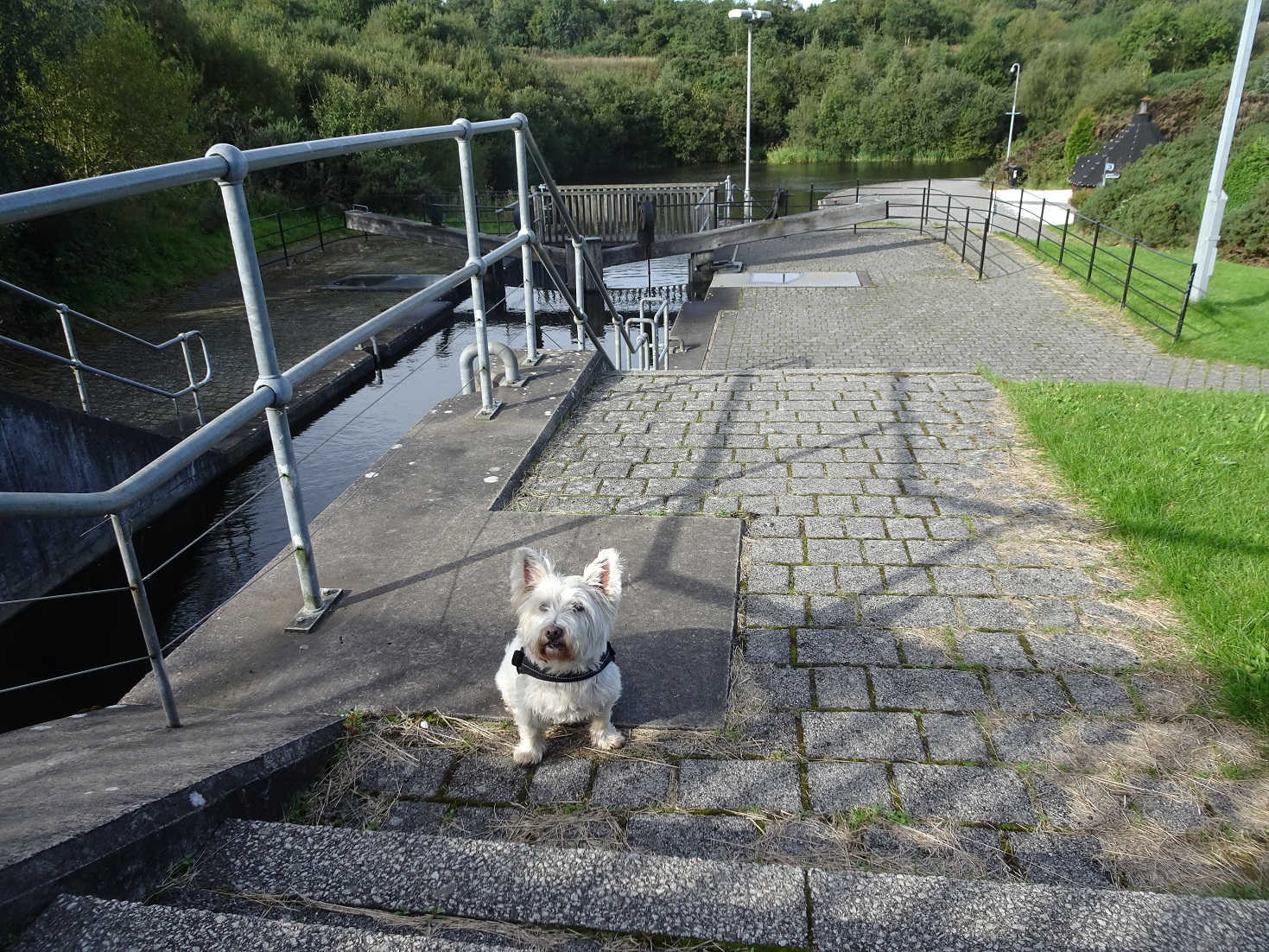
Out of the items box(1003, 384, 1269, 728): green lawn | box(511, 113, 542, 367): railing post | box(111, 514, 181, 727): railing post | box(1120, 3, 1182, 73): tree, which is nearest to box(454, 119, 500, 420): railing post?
box(511, 113, 542, 367): railing post

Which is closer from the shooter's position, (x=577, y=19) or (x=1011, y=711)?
(x=1011, y=711)

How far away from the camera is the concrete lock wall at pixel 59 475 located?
20.3ft

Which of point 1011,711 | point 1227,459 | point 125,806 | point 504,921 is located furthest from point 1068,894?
point 1227,459

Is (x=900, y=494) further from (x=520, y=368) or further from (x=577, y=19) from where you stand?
(x=577, y=19)

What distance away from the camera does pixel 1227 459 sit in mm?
4742

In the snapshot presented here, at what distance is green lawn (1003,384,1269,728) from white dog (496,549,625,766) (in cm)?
207

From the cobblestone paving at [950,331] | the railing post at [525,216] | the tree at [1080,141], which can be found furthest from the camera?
the tree at [1080,141]

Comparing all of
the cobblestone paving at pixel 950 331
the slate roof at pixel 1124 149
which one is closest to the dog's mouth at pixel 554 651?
the cobblestone paving at pixel 950 331

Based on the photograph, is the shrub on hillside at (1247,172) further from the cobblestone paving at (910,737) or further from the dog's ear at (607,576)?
the dog's ear at (607,576)

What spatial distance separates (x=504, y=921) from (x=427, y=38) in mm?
44793

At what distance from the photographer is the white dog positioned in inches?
97.7

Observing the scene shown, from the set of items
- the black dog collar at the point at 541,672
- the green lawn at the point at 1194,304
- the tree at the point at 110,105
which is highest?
the tree at the point at 110,105

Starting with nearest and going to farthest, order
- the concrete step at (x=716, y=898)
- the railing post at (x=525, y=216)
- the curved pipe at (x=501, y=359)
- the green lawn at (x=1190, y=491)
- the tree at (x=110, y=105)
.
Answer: the concrete step at (x=716, y=898)
the green lawn at (x=1190, y=491)
the railing post at (x=525, y=216)
the curved pipe at (x=501, y=359)
the tree at (x=110, y=105)

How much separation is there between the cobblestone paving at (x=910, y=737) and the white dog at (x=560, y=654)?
0.14 metres
